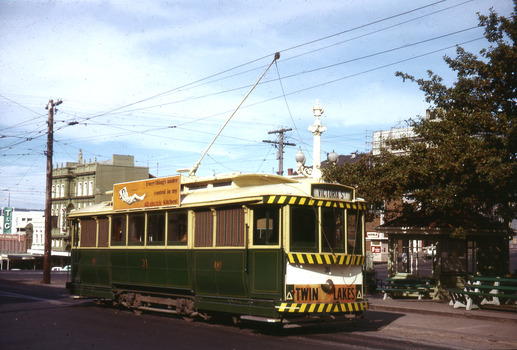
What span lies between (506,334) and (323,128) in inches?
492

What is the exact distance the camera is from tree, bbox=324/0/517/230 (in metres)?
17.9

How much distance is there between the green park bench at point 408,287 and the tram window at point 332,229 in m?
9.20

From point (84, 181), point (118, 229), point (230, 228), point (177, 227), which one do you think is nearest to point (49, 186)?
point (118, 229)

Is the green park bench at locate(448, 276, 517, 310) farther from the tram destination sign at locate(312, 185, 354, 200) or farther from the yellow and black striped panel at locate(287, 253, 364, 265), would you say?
the tram destination sign at locate(312, 185, 354, 200)

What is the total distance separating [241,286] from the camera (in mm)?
13398

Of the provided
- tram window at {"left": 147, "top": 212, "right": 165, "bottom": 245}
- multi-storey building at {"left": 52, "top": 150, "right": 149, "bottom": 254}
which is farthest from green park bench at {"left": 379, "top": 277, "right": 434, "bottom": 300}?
multi-storey building at {"left": 52, "top": 150, "right": 149, "bottom": 254}

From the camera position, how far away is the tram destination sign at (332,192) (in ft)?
44.2

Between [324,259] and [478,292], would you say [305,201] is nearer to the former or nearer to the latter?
[324,259]

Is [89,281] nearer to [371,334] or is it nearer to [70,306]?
[70,306]

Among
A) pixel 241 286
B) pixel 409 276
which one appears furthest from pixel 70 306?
pixel 409 276

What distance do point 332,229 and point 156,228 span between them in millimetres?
5009

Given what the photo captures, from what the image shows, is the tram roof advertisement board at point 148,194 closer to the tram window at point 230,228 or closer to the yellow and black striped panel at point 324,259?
the tram window at point 230,228

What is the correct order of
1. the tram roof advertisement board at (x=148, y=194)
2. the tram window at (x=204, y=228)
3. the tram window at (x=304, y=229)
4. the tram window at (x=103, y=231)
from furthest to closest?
1. the tram window at (x=103, y=231)
2. the tram roof advertisement board at (x=148, y=194)
3. the tram window at (x=204, y=228)
4. the tram window at (x=304, y=229)

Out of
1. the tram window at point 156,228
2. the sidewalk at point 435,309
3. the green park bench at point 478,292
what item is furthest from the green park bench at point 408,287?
the tram window at point 156,228
